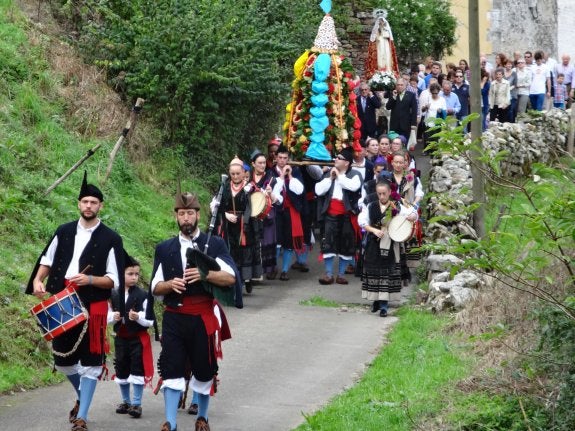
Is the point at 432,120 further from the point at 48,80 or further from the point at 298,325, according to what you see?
the point at 48,80

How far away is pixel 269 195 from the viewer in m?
17.4

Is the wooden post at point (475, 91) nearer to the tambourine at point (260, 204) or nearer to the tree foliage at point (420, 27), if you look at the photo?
the tambourine at point (260, 204)

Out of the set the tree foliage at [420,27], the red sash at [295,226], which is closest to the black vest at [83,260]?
the red sash at [295,226]

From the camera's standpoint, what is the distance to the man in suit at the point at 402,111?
23.9 m

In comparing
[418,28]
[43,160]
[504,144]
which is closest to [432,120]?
[43,160]

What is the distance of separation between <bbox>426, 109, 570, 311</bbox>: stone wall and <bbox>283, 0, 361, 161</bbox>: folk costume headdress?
163 centimetres

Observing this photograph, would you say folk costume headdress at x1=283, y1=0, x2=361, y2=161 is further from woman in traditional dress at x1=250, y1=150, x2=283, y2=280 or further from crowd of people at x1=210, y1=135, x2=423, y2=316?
woman in traditional dress at x1=250, y1=150, x2=283, y2=280

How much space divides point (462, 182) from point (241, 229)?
4477 millimetres

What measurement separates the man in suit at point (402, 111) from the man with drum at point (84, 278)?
13.5 metres

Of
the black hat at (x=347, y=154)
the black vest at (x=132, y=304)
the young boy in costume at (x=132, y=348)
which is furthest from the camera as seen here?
the black hat at (x=347, y=154)

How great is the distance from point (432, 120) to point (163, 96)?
1064 centimetres

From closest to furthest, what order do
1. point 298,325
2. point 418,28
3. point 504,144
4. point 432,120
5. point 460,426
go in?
1. point 432,120
2. point 460,426
3. point 298,325
4. point 504,144
5. point 418,28

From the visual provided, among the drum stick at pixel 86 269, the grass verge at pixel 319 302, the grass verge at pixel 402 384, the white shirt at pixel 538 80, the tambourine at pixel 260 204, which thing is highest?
the white shirt at pixel 538 80

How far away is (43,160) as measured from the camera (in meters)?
16.3
